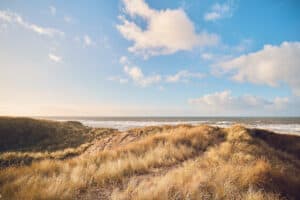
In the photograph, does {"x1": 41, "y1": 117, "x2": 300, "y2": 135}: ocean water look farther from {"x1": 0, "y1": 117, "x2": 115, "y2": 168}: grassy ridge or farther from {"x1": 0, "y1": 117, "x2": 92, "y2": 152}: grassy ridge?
{"x1": 0, "y1": 117, "x2": 92, "y2": 152}: grassy ridge

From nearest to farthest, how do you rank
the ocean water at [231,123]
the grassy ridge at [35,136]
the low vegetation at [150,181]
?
1. the low vegetation at [150,181]
2. the grassy ridge at [35,136]
3. the ocean water at [231,123]

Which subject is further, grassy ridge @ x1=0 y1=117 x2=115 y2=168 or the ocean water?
the ocean water

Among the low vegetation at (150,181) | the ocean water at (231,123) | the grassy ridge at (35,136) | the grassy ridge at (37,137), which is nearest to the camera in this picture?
the low vegetation at (150,181)

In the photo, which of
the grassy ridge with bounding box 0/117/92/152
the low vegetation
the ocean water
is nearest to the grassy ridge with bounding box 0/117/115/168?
the grassy ridge with bounding box 0/117/92/152

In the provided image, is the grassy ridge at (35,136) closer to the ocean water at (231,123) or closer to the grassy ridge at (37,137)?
the grassy ridge at (37,137)

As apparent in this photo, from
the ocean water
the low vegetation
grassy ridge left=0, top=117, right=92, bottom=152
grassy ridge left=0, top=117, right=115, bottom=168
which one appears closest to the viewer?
the low vegetation

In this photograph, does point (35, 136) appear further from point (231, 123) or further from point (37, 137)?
point (231, 123)

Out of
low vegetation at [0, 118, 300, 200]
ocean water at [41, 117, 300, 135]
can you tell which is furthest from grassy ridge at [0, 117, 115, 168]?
ocean water at [41, 117, 300, 135]

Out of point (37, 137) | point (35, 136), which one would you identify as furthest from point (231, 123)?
point (35, 136)

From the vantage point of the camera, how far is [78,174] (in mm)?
6402

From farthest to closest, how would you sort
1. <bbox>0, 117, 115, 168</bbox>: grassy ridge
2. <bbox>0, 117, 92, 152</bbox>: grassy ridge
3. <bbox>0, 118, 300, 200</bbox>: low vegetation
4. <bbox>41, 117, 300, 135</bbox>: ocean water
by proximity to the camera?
<bbox>41, 117, 300, 135</bbox>: ocean water < <bbox>0, 117, 92, 152</bbox>: grassy ridge < <bbox>0, 117, 115, 168</bbox>: grassy ridge < <bbox>0, 118, 300, 200</bbox>: low vegetation

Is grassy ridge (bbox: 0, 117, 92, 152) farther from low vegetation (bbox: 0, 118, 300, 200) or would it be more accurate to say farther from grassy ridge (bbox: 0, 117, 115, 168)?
low vegetation (bbox: 0, 118, 300, 200)

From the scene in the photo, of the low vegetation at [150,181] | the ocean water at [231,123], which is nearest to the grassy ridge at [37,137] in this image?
the low vegetation at [150,181]

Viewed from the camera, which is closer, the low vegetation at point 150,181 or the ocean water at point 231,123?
the low vegetation at point 150,181
